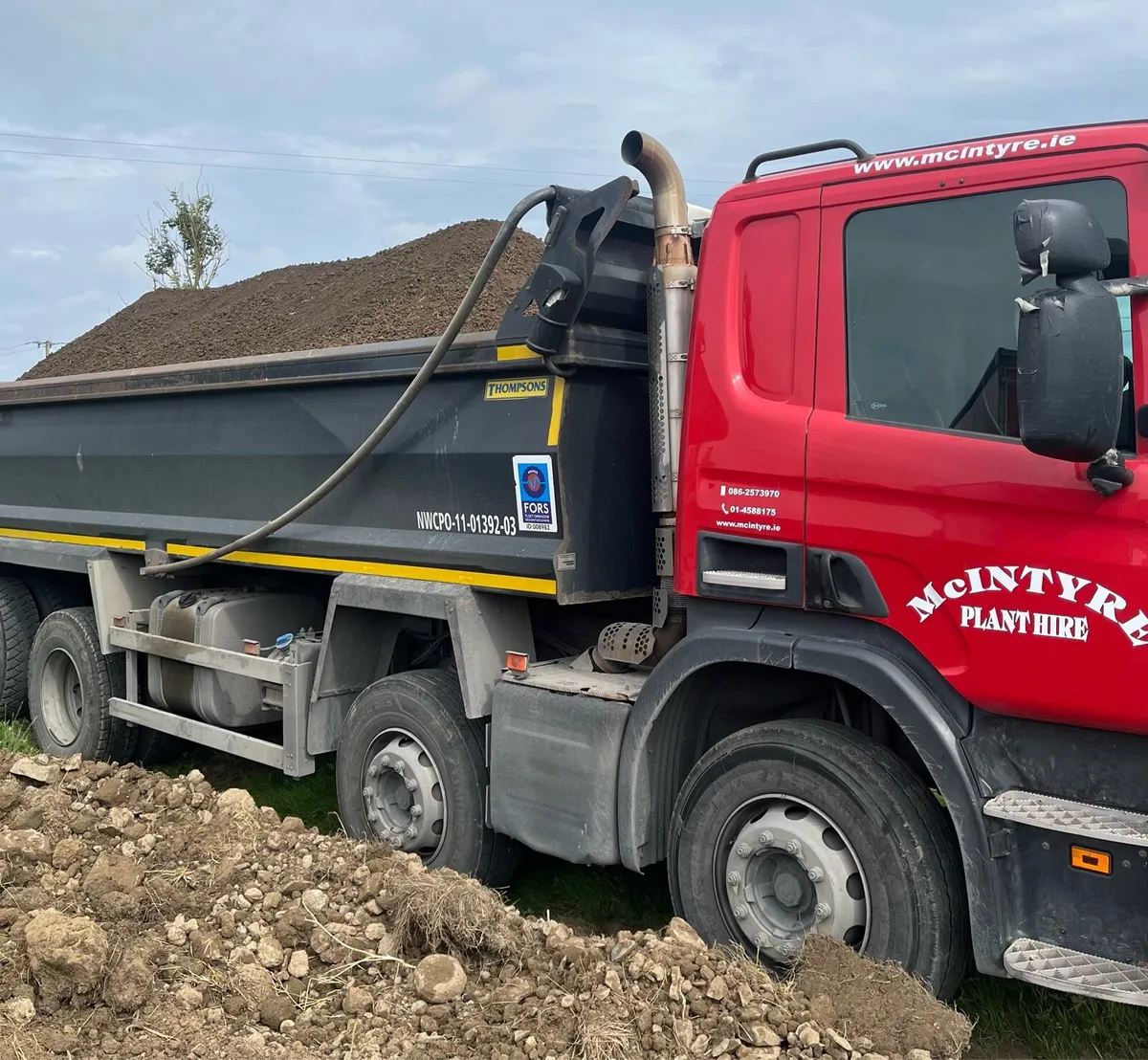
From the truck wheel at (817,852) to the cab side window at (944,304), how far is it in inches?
40.6

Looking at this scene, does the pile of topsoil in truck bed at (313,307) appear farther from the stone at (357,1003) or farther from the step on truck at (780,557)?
the stone at (357,1003)

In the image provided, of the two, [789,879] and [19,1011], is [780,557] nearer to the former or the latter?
[789,879]

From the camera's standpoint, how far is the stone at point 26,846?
467 cm

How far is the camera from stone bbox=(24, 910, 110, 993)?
142 inches

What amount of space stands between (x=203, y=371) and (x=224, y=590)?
1.21 m

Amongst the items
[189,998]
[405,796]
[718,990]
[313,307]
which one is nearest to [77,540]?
[405,796]

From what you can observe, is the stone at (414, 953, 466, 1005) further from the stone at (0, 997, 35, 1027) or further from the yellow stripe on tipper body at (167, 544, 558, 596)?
the yellow stripe on tipper body at (167, 544, 558, 596)

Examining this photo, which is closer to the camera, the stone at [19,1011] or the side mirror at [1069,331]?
the side mirror at [1069,331]

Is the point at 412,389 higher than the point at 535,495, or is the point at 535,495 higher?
the point at 412,389

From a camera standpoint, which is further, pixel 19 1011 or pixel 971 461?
pixel 19 1011

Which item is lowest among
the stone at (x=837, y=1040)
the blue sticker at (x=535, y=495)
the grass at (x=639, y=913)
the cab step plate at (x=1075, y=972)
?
the grass at (x=639, y=913)

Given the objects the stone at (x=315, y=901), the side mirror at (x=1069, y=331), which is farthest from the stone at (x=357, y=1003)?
the side mirror at (x=1069, y=331)

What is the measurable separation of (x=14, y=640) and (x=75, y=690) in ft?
2.59

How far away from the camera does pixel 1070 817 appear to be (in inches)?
122
